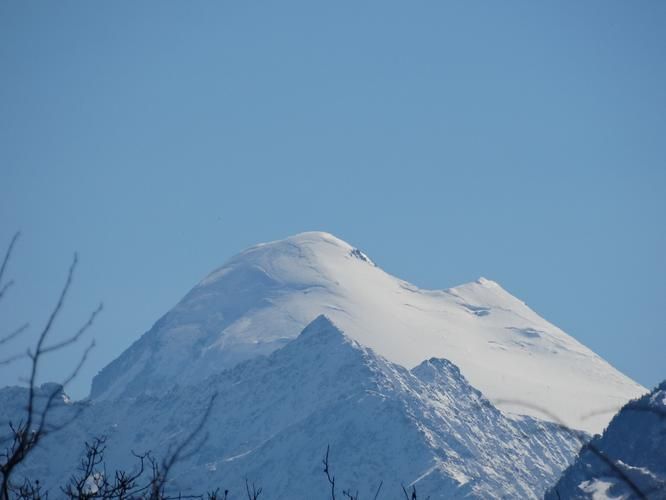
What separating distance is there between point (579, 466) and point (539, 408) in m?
164

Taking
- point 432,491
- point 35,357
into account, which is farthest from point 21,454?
point 432,491

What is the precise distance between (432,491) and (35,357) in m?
197

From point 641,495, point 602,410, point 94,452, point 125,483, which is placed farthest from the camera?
point 94,452

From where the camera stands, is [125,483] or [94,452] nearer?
[125,483]

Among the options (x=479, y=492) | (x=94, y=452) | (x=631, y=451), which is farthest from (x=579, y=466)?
(x=94, y=452)

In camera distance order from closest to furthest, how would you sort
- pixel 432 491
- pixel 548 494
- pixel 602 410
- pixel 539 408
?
pixel 539 408 < pixel 602 410 < pixel 548 494 < pixel 432 491

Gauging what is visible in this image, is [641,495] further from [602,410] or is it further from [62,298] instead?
[62,298]

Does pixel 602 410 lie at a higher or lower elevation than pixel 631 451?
higher

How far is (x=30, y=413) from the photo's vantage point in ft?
22.3

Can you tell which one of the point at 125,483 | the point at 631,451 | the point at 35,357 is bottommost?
the point at 631,451

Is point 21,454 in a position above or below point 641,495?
above

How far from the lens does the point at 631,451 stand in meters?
167

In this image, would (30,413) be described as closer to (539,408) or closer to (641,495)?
(539,408)

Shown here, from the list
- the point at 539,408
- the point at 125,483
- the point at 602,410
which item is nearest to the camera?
the point at 539,408
